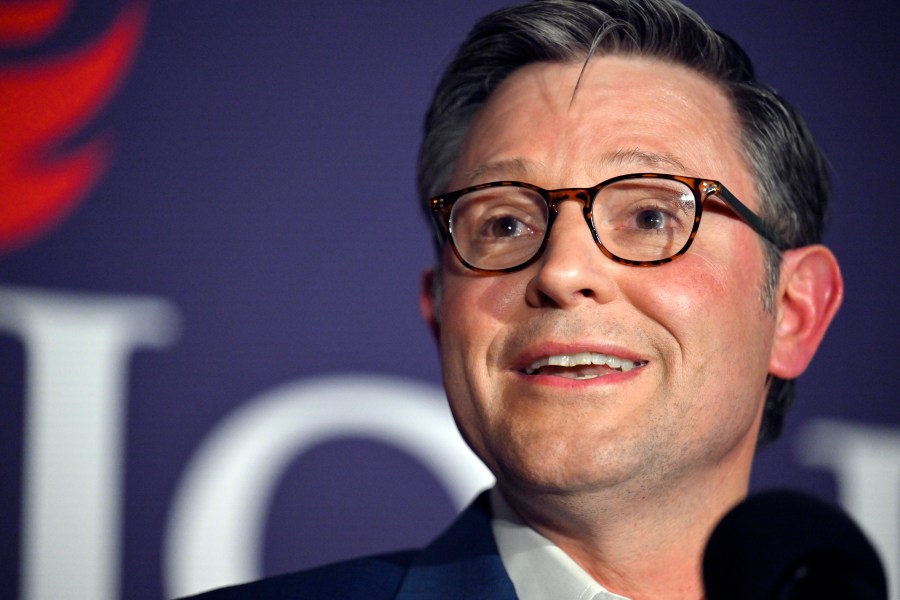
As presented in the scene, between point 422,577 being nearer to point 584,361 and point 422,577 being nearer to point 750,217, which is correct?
point 584,361

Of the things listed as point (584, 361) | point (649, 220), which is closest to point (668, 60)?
point (649, 220)

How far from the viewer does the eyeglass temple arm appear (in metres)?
1.57

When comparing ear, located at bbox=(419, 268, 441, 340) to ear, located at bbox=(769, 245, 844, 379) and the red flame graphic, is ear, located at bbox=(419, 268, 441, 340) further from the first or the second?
the red flame graphic

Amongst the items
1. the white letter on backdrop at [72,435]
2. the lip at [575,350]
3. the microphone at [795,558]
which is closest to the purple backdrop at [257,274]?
the white letter on backdrop at [72,435]

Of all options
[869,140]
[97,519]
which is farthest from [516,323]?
[869,140]

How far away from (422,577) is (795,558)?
0.87 m

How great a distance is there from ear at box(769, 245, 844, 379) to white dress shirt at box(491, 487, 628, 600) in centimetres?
50

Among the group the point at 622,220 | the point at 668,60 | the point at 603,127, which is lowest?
the point at 622,220

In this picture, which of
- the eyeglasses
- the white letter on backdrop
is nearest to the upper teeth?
the eyeglasses

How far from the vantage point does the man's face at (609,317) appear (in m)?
1.44

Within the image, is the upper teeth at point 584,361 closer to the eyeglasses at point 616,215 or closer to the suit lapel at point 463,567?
the eyeglasses at point 616,215

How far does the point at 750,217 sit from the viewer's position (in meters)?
1.61

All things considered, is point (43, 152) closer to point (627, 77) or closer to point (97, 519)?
point (97, 519)

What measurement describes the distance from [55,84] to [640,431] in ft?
5.80
